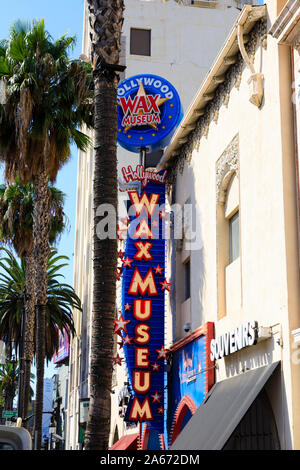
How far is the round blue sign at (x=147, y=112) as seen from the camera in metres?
23.4

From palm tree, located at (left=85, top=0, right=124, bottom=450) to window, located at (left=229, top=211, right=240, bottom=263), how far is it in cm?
502

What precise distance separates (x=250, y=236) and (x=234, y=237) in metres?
2.10

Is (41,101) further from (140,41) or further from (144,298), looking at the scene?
(140,41)

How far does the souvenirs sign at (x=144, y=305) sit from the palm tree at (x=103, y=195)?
8772 millimetres

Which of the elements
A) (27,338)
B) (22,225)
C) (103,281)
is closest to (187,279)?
(103,281)

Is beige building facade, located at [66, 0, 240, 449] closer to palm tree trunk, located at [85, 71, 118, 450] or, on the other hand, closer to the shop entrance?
palm tree trunk, located at [85, 71, 118, 450]

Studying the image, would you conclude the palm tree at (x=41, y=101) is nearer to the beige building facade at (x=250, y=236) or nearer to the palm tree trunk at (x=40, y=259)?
the palm tree trunk at (x=40, y=259)

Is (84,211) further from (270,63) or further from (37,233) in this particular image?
(270,63)

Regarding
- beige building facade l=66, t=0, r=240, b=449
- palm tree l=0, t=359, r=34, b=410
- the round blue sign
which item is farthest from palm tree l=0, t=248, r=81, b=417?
palm tree l=0, t=359, r=34, b=410

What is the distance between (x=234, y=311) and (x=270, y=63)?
18.0 ft

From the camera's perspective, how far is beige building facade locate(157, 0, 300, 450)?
11789 mm

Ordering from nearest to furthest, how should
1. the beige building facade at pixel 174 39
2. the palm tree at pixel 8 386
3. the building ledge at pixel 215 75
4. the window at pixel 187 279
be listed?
the building ledge at pixel 215 75
the window at pixel 187 279
the beige building facade at pixel 174 39
the palm tree at pixel 8 386

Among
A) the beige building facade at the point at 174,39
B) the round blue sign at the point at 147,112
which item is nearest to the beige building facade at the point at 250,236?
the round blue sign at the point at 147,112
